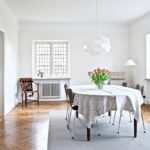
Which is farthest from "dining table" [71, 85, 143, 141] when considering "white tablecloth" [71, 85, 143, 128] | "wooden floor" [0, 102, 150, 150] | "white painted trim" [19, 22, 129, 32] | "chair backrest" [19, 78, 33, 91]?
"white painted trim" [19, 22, 129, 32]

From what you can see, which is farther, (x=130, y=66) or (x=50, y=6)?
(x=130, y=66)

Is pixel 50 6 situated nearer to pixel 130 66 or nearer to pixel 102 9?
pixel 102 9

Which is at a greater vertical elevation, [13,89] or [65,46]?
[65,46]

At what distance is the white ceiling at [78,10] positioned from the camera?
575 centimetres

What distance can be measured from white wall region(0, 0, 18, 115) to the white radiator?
1.15 m

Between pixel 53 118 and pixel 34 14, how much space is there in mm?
3260

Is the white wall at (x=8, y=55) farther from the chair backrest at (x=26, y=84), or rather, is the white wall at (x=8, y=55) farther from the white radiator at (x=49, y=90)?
the white radiator at (x=49, y=90)

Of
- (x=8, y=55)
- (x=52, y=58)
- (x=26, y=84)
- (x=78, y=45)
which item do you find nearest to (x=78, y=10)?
(x=78, y=45)

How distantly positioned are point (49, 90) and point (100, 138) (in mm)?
4514

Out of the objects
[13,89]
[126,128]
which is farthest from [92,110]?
[13,89]

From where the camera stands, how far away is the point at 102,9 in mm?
6430

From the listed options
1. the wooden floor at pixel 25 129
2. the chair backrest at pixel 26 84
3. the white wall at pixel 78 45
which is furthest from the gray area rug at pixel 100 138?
the white wall at pixel 78 45

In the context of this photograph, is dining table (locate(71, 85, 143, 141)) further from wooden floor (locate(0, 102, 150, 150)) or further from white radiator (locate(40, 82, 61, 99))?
white radiator (locate(40, 82, 61, 99))

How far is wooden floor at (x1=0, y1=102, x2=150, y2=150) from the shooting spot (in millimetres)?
3578
